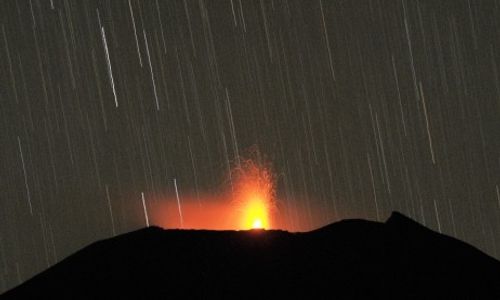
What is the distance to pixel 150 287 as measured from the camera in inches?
443

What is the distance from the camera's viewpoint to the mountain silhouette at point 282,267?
34.4 ft

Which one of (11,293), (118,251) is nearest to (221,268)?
(118,251)

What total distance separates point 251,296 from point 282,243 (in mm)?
1559

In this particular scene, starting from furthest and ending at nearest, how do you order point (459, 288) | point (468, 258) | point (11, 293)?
point (11, 293) → point (468, 258) → point (459, 288)

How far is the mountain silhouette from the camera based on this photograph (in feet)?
34.4

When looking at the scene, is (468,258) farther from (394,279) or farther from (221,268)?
(221,268)

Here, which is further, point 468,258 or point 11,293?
point 11,293

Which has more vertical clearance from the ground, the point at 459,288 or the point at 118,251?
the point at 118,251

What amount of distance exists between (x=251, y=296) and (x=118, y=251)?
2828 mm

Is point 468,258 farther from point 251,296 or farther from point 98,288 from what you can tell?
point 98,288

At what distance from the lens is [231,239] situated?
12.2 meters

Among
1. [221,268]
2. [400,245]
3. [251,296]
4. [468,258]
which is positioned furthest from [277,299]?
[468,258]

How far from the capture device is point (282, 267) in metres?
11.4

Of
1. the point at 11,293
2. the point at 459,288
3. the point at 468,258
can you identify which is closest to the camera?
the point at 459,288
